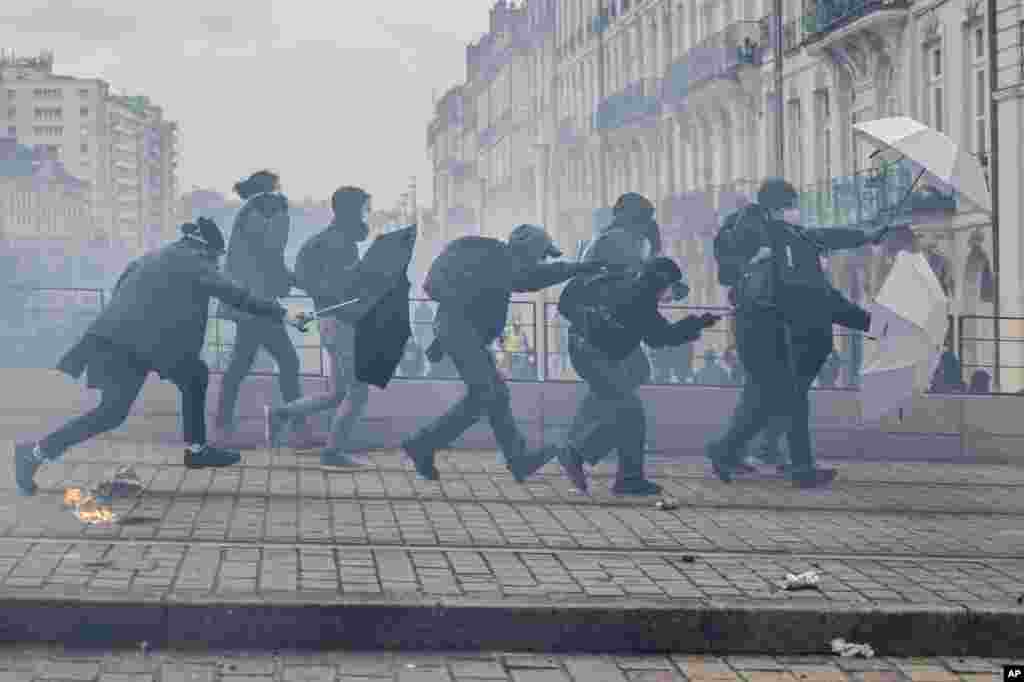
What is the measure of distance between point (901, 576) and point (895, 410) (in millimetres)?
6721

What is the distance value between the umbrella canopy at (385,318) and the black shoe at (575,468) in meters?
1.19

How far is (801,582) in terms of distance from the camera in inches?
295

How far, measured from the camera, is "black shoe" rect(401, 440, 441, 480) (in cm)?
1143

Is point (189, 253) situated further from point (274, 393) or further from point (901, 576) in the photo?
point (901, 576)

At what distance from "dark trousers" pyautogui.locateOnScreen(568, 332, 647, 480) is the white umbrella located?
2.31 meters

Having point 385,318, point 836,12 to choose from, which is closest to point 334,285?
point 385,318

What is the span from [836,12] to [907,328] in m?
19.8

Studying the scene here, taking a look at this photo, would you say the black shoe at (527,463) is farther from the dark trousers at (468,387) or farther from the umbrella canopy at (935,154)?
the umbrella canopy at (935,154)

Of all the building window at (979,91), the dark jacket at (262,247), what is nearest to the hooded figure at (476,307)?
the dark jacket at (262,247)

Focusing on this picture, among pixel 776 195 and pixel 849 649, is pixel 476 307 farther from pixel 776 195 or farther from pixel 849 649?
pixel 849 649

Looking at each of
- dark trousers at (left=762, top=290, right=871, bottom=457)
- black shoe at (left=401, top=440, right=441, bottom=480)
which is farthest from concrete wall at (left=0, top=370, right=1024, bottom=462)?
black shoe at (left=401, top=440, right=441, bottom=480)

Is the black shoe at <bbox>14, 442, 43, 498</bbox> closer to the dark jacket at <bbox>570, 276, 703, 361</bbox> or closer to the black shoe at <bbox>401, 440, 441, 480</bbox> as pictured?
the black shoe at <bbox>401, 440, 441, 480</bbox>

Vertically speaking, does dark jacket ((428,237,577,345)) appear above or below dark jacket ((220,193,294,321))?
below

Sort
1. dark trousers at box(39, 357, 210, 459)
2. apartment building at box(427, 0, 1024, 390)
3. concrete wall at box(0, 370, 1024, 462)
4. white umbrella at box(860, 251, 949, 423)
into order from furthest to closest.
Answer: apartment building at box(427, 0, 1024, 390), concrete wall at box(0, 370, 1024, 462), white umbrella at box(860, 251, 949, 423), dark trousers at box(39, 357, 210, 459)
